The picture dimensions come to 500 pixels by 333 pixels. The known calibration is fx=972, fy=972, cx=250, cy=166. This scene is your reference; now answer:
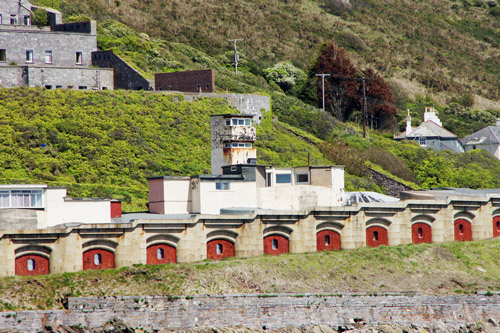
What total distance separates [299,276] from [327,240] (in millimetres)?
6400

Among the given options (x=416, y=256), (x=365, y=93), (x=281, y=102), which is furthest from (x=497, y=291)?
(x=365, y=93)

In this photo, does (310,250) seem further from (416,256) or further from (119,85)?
(119,85)

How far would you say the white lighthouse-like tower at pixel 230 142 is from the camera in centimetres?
7731

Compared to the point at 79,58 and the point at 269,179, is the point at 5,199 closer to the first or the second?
the point at 269,179

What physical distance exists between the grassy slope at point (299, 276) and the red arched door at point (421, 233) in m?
2.07

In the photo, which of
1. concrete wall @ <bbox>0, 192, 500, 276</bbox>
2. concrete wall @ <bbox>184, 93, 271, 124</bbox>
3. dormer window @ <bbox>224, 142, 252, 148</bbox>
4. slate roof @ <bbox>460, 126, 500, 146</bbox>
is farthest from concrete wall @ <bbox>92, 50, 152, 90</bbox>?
slate roof @ <bbox>460, 126, 500, 146</bbox>

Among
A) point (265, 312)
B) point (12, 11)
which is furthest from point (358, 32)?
point (265, 312)

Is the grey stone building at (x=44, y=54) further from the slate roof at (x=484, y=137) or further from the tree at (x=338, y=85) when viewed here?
the slate roof at (x=484, y=137)

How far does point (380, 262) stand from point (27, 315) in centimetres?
2405

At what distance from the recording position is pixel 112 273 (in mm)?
57938

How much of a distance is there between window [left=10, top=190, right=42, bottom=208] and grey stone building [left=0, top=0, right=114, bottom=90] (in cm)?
3348

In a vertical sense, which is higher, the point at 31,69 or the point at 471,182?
the point at 31,69

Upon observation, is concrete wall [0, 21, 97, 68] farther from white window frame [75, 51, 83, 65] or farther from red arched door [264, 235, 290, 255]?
red arched door [264, 235, 290, 255]

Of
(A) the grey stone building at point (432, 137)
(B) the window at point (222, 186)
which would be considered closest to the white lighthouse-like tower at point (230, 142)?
(B) the window at point (222, 186)
